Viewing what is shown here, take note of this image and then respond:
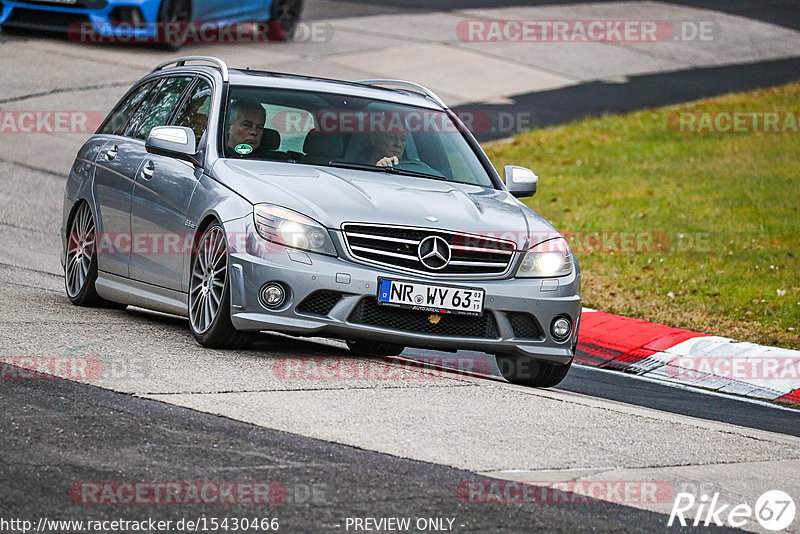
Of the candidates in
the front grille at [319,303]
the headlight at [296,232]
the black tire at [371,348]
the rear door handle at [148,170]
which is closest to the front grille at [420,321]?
the front grille at [319,303]

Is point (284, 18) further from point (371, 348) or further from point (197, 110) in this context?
point (371, 348)

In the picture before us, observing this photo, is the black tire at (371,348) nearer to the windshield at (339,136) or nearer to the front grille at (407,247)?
the windshield at (339,136)

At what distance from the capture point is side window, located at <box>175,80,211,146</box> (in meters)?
8.87

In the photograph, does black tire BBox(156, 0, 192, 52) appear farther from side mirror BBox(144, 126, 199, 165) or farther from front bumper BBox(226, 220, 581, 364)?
front bumper BBox(226, 220, 581, 364)

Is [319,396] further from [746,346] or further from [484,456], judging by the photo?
[746,346]

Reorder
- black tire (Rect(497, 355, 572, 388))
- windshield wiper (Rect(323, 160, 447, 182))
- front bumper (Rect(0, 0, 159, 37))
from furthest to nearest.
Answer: front bumper (Rect(0, 0, 159, 37)) < windshield wiper (Rect(323, 160, 447, 182)) < black tire (Rect(497, 355, 572, 388))

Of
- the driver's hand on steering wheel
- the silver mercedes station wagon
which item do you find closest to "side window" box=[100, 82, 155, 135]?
the silver mercedes station wagon

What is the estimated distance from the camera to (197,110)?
906 centimetres

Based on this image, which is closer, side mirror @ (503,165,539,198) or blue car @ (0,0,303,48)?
side mirror @ (503,165,539,198)

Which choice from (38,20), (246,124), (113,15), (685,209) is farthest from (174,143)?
(38,20)

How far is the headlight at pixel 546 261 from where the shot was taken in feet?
26.0

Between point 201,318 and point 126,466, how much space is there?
8.68 ft

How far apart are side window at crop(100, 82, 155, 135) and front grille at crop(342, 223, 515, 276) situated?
3091mm

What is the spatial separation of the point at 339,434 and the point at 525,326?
2.10m
